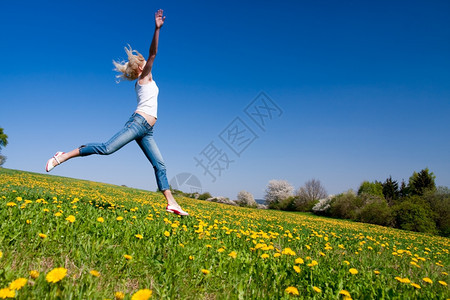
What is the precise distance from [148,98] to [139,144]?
883 millimetres

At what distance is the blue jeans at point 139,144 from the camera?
432 cm

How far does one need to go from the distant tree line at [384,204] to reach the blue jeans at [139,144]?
87.1 ft

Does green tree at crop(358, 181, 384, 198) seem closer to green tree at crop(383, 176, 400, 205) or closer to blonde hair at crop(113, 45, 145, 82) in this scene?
green tree at crop(383, 176, 400, 205)

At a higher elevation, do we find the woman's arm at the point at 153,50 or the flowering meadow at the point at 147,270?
the woman's arm at the point at 153,50

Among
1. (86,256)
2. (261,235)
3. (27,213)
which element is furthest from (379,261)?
(27,213)

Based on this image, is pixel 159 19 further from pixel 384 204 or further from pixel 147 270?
pixel 384 204

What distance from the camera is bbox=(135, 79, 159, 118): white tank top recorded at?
15.3 feet

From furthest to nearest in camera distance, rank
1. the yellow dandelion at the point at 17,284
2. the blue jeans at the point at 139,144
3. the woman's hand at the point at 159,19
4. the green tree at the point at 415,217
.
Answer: the green tree at the point at 415,217 < the blue jeans at the point at 139,144 < the woman's hand at the point at 159,19 < the yellow dandelion at the point at 17,284

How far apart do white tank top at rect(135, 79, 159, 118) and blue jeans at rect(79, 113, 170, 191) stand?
0.18 m

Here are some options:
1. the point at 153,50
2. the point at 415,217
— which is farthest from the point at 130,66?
the point at 415,217

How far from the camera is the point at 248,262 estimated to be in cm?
276

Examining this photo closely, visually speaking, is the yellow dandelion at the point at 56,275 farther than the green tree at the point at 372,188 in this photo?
No

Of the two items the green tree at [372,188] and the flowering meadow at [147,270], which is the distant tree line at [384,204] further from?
the flowering meadow at [147,270]

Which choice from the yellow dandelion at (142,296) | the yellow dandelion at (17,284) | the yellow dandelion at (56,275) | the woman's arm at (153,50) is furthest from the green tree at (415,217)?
the yellow dandelion at (17,284)
